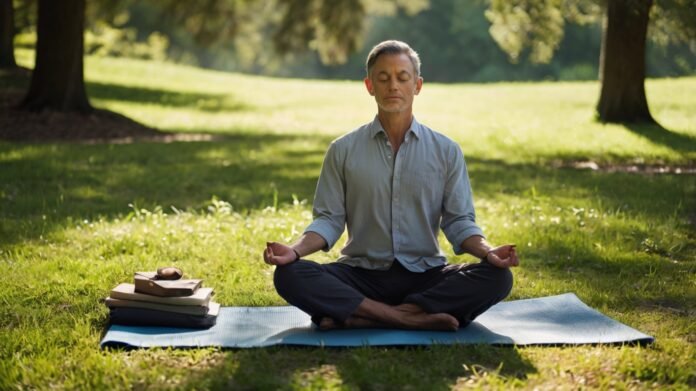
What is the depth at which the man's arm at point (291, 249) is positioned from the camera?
14.8 feet

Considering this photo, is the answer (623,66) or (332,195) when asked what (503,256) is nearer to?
(332,195)

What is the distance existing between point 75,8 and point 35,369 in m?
11.4

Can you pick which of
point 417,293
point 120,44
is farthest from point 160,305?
point 120,44

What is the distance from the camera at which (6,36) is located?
20.2m

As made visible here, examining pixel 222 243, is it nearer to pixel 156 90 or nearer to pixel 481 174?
pixel 481 174

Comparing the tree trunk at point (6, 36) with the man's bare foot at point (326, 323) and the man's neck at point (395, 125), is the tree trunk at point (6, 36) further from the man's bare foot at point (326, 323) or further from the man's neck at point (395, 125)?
the man's bare foot at point (326, 323)

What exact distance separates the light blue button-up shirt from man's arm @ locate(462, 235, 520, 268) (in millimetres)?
110

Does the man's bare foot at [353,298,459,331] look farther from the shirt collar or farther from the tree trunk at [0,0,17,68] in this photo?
the tree trunk at [0,0,17,68]

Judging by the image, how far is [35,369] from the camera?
4020 millimetres

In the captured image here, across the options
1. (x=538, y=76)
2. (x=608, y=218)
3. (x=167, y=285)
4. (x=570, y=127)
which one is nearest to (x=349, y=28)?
(x=570, y=127)

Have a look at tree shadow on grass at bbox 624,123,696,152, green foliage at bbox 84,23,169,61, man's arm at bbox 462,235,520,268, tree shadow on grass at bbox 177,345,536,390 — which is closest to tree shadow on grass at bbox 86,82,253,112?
tree shadow on grass at bbox 624,123,696,152

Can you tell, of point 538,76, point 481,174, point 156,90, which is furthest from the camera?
point 538,76

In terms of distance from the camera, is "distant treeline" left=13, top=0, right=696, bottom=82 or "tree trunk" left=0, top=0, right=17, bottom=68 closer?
"tree trunk" left=0, top=0, right=17, bottom=68

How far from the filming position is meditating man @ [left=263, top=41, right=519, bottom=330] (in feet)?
15.2
